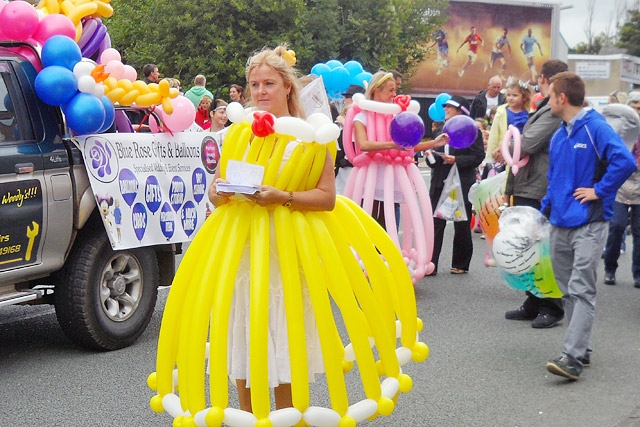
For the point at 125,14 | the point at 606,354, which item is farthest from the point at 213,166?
the point at 125,14

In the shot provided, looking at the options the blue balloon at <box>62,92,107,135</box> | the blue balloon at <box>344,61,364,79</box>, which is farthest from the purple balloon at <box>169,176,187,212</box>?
the blue balloon at <box>344,61,364,79</box>

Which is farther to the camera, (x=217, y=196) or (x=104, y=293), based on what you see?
(x=104, y=293)

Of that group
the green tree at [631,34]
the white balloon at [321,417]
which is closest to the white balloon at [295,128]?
the white balloon at [321,417]

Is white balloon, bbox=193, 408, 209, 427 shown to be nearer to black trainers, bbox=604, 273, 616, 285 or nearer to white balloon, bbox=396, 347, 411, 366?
white balloon, bbox=396, 347, 411, 366

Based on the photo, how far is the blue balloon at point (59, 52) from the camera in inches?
248

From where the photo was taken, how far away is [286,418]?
12.8ft

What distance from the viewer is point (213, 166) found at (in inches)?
297

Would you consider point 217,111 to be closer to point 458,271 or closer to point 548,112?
point 458,271

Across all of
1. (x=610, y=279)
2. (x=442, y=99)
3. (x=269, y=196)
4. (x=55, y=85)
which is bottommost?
(x=610, y=279)

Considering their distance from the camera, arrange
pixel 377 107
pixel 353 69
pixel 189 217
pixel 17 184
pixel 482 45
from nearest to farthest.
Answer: pixel 17 184 → pixel 189 217 → pixel 377 107 → pixel 353 69 → pixel 482 45

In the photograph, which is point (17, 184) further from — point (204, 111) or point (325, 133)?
point (204, 111)

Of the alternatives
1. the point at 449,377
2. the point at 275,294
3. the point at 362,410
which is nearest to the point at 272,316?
the point at 275,294

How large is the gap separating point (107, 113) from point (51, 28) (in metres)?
0.78

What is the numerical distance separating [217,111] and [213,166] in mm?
6735
